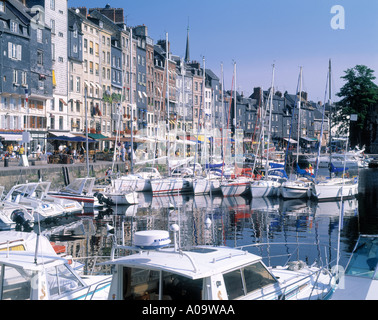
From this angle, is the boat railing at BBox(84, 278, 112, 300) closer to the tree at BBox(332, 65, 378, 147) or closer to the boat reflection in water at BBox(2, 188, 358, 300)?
the boat reflection in water at BBox(2, 188, 358, 300)

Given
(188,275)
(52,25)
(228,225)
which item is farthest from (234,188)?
(188,275)

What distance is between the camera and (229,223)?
30000 mm

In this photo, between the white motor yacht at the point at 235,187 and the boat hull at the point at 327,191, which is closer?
the boat hull at the point at 327,191

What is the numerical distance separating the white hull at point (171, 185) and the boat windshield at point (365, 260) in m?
34.3

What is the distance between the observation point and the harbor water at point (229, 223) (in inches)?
899

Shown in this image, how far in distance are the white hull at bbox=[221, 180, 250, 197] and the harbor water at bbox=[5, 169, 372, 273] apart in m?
1.00

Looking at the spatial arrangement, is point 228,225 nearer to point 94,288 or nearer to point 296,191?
point 296,191

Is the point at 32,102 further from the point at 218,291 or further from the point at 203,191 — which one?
the point at 218,291

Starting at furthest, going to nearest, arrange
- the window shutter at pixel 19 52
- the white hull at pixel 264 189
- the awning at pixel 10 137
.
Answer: the window shutter at pixel 19 52, the awning at pixel 10 137, the white hull at pixel 264 189

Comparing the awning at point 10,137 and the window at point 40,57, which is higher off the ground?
the window at point 40,57

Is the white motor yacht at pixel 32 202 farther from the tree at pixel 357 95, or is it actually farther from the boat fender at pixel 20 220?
the tree at pixel 357 95

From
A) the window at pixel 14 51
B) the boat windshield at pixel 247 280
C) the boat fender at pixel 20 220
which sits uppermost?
the window at pixel 14 51

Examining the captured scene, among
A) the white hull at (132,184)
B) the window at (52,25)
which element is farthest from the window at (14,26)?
the white hull at (132,184)
